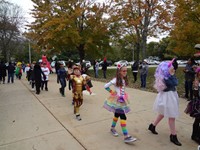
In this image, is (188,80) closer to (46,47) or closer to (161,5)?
(161,5)

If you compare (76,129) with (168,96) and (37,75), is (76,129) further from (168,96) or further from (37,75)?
(37,75)

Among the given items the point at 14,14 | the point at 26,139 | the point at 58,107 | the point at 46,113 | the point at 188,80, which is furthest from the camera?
the point at 14,14

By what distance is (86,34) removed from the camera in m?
22.6

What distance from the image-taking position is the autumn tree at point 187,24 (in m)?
13.1

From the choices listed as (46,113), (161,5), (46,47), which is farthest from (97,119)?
(46,47)

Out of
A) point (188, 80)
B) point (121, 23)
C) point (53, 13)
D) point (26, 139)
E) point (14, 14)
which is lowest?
→ point (26, 139)

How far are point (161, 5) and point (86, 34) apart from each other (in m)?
8.62

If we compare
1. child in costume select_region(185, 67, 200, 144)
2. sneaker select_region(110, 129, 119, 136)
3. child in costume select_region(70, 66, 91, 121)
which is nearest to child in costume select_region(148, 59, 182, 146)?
child in costume select_region(185, 67, 200, 144)

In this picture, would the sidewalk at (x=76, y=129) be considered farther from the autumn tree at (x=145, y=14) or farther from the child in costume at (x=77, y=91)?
the autumn tree at (x=145, y=14)

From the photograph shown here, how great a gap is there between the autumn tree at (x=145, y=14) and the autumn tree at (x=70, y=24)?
2194 millimetres

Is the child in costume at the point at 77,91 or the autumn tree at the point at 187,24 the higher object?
the autumn tree at the point at 187,24

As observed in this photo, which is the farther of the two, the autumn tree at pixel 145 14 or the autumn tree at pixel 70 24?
the autumn tree at pixel 70 24

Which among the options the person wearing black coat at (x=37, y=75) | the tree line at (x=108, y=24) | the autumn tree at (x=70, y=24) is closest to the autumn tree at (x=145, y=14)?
the tree line at (x=108, y=24)

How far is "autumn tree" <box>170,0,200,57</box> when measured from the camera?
13052 millimetres
